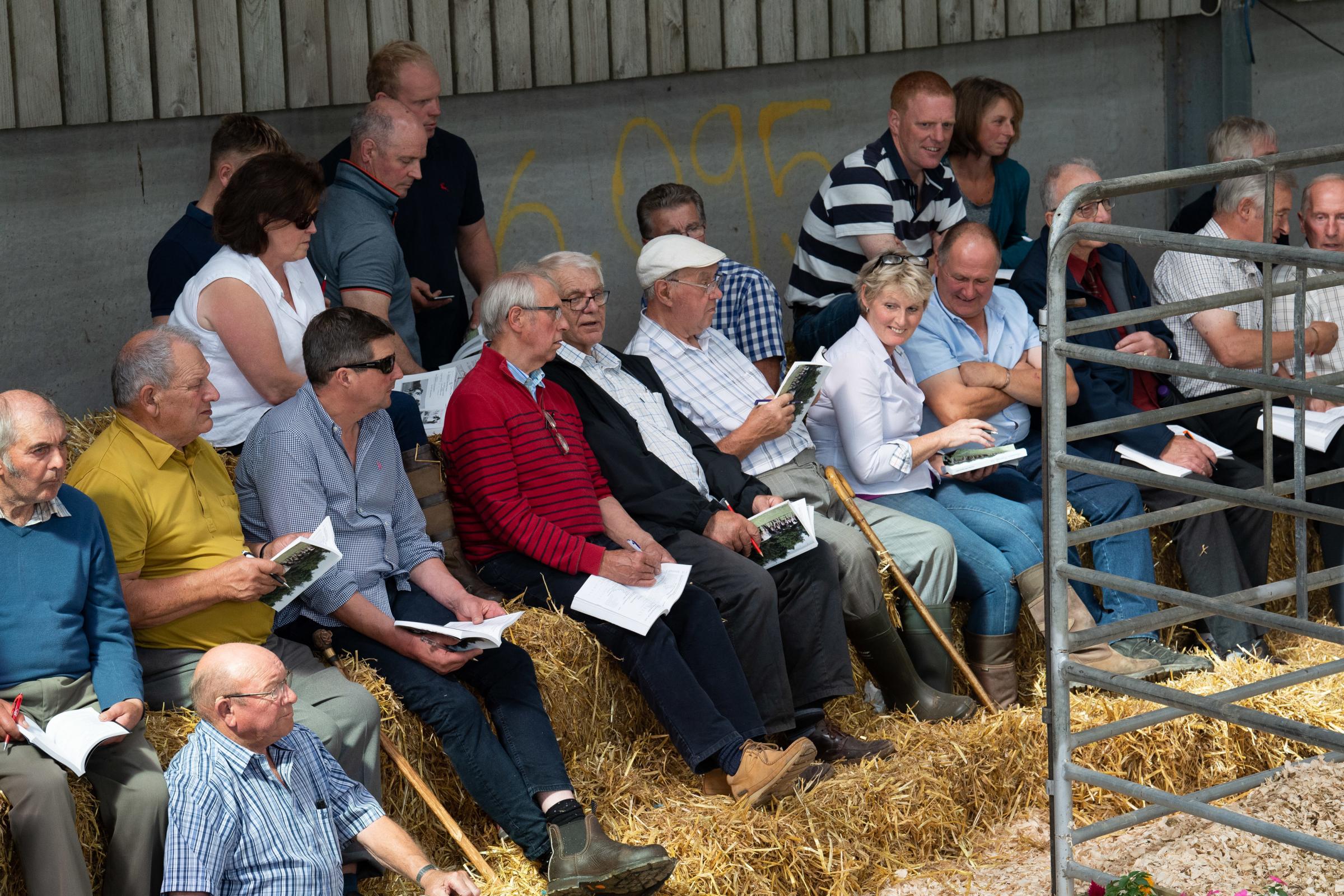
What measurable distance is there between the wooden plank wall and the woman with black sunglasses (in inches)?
35.5

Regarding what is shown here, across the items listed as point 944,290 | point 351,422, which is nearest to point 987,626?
point 944,290

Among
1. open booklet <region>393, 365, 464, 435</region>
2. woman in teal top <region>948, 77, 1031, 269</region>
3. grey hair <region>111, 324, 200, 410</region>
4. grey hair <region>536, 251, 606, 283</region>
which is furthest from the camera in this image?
woman in teal top <region>948, 77, 1031, 269</region>

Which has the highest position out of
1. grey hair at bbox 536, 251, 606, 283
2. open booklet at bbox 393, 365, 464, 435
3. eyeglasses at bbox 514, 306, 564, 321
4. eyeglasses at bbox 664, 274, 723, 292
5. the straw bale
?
grey hair at bbox 536, 251, 606, 283

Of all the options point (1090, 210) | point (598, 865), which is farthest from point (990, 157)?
point (598, 865)

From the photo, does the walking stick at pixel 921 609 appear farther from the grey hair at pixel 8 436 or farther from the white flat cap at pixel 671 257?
the grey hair at pixel 8 436

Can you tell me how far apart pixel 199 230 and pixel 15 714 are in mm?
2121

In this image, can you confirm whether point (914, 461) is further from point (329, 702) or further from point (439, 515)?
point (329, 702)

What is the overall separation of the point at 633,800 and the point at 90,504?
183 centimetres

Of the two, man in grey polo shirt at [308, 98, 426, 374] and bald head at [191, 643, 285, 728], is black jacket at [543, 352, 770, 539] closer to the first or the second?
man in grey polo shirt at [308, 98, 426, 374]

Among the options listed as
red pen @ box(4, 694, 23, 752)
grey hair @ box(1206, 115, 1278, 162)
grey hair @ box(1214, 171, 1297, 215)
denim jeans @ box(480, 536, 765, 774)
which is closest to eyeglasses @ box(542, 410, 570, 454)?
denim jeans @ box(480, 536, 765, 774)

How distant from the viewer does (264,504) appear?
4543 mm

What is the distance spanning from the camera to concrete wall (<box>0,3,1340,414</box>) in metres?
5.64

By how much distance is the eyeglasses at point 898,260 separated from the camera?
6035mm

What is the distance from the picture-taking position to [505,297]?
5121 mm
